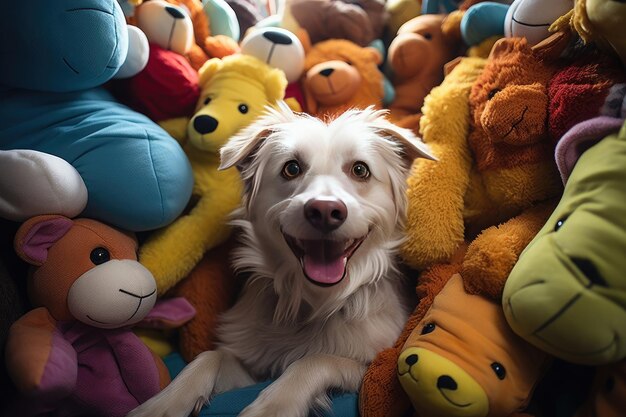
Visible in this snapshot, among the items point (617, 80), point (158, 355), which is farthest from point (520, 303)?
point (158, 355)

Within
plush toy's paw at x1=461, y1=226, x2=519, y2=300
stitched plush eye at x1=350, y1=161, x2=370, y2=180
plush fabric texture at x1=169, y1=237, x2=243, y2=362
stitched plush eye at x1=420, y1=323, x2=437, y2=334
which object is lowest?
plush fabric texture at x1=169, y1=237, x2=243, y2=362

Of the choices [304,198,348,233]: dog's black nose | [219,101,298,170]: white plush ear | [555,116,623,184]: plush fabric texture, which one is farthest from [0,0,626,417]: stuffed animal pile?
[304,198,348,233]: dog's black nose

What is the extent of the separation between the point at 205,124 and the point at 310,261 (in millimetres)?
655

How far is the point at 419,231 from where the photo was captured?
152 centimetres

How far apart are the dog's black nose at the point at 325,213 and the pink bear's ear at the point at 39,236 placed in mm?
710

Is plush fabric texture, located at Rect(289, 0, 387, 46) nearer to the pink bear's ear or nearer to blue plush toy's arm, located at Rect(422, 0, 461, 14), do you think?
blue plush toy's arm, located at Rect(422, 0, 461, 14)

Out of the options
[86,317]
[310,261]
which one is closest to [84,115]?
[86,317]

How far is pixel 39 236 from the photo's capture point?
4.33ft

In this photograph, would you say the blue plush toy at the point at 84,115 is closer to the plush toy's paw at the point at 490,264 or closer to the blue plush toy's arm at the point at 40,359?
the blue plush toy's arm at the point at 40,359

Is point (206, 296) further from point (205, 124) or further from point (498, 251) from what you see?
point (498, 251)

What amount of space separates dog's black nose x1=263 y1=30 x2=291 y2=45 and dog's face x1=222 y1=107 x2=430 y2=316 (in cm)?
37

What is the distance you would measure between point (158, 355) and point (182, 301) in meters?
0.20

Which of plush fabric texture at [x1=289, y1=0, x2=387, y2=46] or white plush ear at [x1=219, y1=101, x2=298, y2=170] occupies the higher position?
plush fabric texture at [x1=289, y1=0, x2=387, y2=46]

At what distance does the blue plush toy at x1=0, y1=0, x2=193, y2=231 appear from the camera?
1335 millimetres
